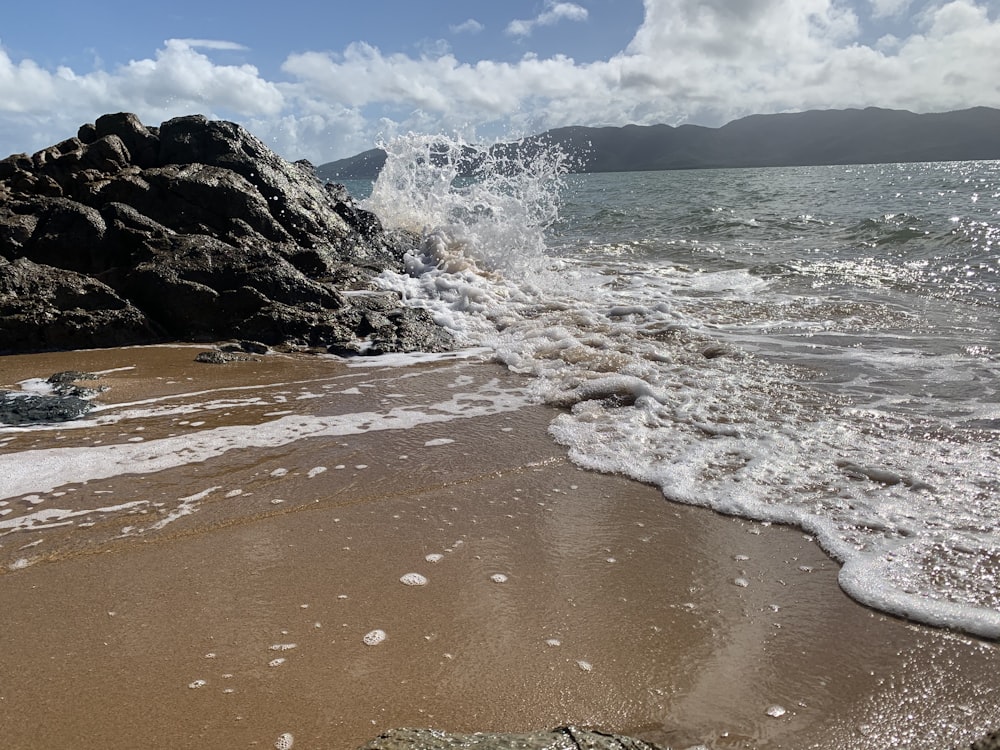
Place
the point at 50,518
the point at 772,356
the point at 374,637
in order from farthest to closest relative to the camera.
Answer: the point at 772,356, the point at 50,518, the point at 374,637

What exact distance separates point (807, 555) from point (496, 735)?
2009 mm

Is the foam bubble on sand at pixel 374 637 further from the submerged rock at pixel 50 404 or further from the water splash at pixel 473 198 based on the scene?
the water splash at pixel 473 198

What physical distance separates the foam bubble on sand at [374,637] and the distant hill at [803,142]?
85.0 meters

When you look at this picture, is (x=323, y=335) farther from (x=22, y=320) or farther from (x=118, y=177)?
(x=118, y=177)

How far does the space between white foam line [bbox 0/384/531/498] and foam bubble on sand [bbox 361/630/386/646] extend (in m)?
2.17

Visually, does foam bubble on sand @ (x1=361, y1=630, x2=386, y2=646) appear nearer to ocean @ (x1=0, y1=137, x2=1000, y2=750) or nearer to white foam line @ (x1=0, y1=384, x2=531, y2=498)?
ocean @ (x1=0, y1=137, x2=1000, y2=750)

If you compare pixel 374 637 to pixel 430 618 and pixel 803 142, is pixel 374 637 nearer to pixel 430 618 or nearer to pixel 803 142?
pixel 430 618

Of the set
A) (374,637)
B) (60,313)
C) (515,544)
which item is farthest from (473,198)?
(374,637)

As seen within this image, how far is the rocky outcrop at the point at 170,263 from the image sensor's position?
7.06 m

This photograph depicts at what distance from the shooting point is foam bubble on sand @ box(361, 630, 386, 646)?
2427 mm

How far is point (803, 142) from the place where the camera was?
113 meters

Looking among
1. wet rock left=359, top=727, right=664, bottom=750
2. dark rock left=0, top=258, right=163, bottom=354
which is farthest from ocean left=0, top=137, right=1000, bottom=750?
wet rock left=359, top=727, right=664, bottom=750

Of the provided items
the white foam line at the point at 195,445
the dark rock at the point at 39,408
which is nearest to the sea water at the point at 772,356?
the white foam line at the point at 195,445

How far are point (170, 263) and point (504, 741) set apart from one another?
737 cm
